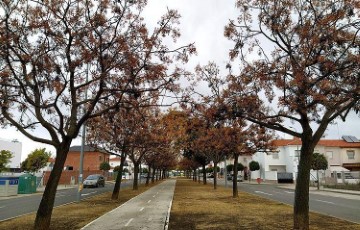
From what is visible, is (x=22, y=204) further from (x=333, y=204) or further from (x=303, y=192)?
(x=333, y=204)

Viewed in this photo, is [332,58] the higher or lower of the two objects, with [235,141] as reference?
higher

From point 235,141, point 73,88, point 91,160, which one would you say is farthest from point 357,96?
point 91,160

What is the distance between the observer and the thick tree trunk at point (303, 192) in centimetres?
1131

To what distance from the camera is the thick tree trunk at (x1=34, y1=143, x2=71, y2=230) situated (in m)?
11.3

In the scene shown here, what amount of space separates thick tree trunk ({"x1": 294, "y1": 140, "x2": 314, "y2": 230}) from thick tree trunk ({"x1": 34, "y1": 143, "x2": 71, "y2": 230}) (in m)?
7.73

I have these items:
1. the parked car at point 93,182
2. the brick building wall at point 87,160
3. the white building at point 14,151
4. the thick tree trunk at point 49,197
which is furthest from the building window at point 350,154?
the white building at point 14,151

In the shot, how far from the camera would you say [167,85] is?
12781 millimetres

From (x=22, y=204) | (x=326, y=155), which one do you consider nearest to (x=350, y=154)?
(x=326, y=155)

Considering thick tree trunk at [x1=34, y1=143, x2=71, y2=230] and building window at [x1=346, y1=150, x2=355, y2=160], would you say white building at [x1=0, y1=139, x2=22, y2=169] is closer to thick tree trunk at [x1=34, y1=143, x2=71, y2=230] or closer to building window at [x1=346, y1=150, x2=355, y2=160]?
building window at [x1=346, y1=150, x2=355, y2=160]

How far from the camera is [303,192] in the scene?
455 inches

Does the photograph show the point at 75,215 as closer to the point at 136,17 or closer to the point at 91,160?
the point at 136,17

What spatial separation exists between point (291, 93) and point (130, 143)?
1554 cm

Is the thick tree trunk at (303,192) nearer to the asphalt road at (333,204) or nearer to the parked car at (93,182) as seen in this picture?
the asphalt road at (333,204)

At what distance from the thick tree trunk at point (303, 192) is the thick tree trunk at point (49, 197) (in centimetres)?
773
